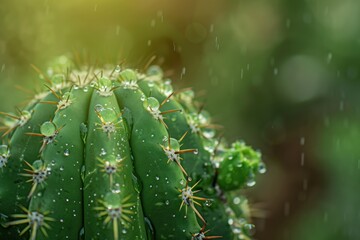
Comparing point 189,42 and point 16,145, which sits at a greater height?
point 189,42

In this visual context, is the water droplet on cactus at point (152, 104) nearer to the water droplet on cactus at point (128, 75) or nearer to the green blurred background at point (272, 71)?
the water droplet on cactus at point (128, 75)

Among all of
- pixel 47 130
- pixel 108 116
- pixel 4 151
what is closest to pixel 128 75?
pixel 108 116

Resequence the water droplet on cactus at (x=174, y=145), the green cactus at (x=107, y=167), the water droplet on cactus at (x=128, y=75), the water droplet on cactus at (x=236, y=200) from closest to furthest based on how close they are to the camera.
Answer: the green cactus at (x=107, y=167)
the water droplet on cactus at (x=174, y=145)
the water droplet on cactus at (x=128, y=75)
the water droplet on cactus at (x=236, y=200)

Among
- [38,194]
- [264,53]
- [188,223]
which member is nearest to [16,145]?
[38,194]

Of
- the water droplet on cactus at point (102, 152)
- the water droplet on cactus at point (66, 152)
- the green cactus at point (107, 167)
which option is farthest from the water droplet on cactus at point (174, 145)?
the water droplet on cactus at point (66, 152)

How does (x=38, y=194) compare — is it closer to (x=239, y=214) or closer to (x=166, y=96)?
(x=166, y=96)

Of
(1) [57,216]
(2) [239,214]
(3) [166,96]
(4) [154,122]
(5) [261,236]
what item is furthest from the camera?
(5) [261,236]
